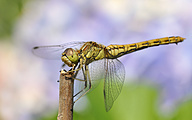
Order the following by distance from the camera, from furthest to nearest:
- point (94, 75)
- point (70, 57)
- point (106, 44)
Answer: point (106, 44) < point (94, 75) < point (70, 57)

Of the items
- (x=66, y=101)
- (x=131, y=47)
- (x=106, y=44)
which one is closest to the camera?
(x=66, y=101)

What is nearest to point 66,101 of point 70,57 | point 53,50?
point 70,57

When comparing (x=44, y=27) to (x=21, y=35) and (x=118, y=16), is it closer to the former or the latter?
(x=21, y=35)

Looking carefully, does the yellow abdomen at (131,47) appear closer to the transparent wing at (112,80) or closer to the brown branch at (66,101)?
the transparent wing at (112,80)

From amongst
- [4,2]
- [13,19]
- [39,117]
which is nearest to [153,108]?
[39,117]

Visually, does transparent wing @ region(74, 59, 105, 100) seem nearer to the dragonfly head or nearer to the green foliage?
the dragonfly head

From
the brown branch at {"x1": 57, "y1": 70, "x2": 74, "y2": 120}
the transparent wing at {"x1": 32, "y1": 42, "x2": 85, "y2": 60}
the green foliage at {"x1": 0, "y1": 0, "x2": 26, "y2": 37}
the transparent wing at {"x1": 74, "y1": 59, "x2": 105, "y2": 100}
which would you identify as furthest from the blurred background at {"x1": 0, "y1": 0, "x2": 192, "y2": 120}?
the brown branch at {"x1": 57, "y1": 70, "x2": 74, "y2": 120}

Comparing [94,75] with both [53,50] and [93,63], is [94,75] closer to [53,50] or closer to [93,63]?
[93,63]

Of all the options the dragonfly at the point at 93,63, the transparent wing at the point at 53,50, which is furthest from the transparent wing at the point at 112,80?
the transparent wing at the point at 53,50
